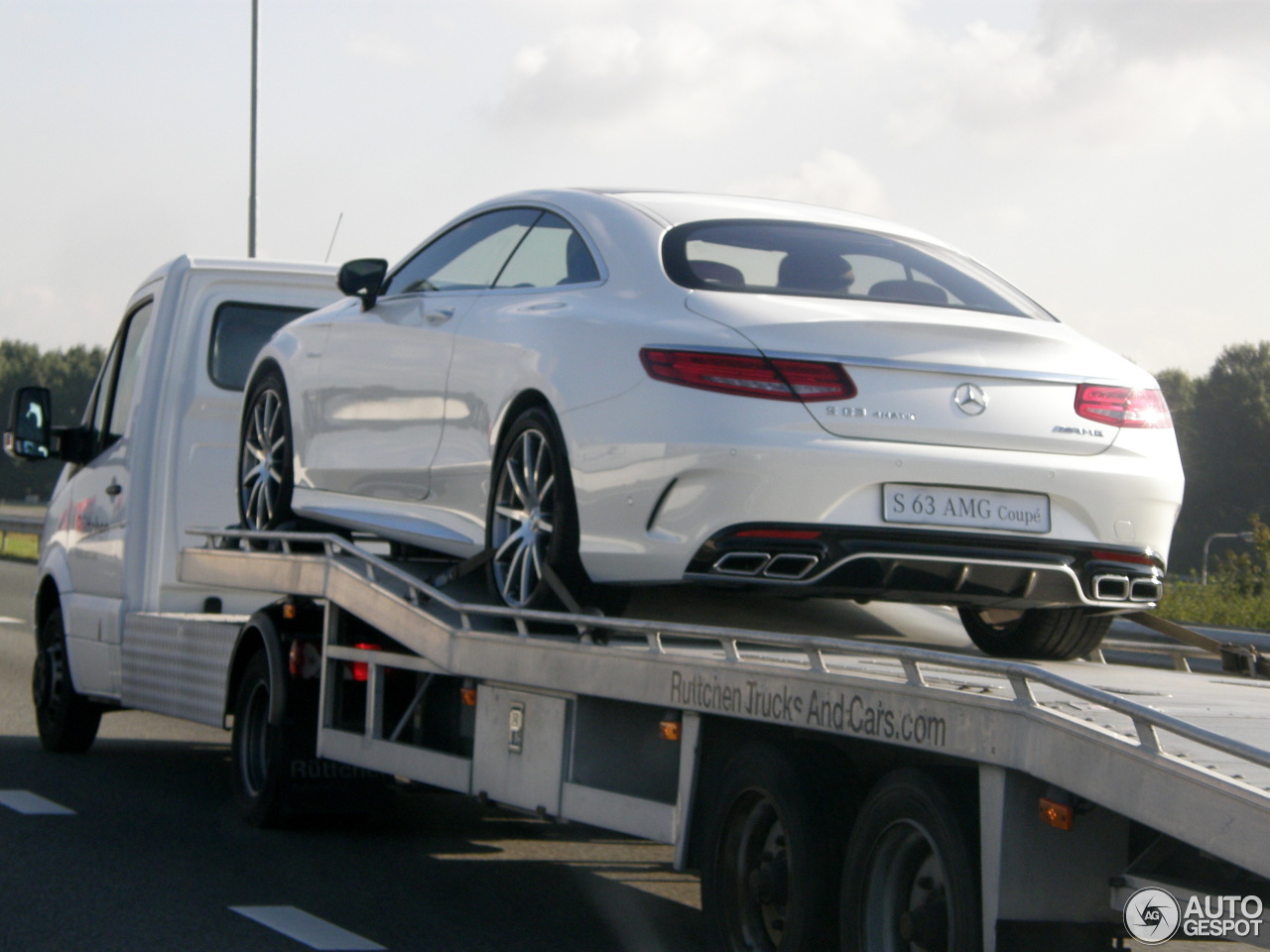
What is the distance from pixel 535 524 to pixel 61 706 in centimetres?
515

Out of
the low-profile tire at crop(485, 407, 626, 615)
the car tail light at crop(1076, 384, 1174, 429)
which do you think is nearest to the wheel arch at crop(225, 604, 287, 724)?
the low-profile tire at crop(485, 407, 626, 615)

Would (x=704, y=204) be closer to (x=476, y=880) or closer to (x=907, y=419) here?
(x=907, y=419)

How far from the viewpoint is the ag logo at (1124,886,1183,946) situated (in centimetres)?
368

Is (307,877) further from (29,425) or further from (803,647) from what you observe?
(29,425)

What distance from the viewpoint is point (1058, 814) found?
3.75m

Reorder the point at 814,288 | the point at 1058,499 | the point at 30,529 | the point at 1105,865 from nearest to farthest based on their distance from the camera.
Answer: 1. the point at 1105,865
2. the point at 1058,499
3. the point at 814,288
4. the point at 30,529

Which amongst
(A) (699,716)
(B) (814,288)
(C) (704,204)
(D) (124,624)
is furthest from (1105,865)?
(D) (124,624)

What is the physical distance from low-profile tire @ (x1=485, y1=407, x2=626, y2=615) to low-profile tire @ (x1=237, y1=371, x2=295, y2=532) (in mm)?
2249

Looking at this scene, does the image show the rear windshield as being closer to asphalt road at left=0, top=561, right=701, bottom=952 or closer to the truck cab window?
asphalt road at left=0, top=561, right=701, bottom=952

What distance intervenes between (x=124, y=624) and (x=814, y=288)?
5.11 m

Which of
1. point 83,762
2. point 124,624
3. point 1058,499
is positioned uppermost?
point 1058,499

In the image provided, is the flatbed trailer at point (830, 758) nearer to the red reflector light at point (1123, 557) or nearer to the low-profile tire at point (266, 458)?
the red reflector light at point (1123, 557)

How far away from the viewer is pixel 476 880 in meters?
6.97

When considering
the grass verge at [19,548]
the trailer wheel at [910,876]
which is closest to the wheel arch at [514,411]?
the trailer wheel at [910,876]
